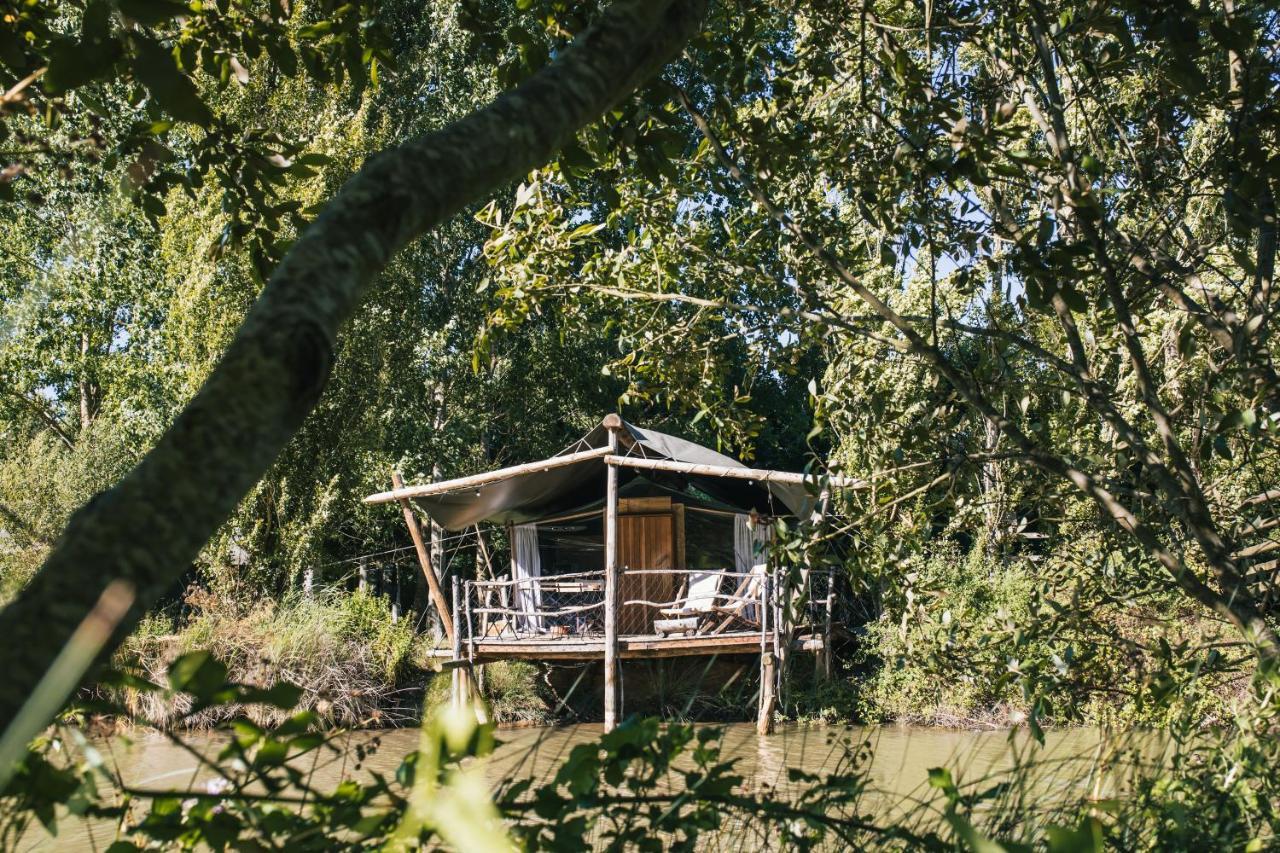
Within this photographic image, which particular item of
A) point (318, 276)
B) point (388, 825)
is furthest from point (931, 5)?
point (388, 825)

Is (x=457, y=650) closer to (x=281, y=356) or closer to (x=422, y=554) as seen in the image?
(x=422, y=554)

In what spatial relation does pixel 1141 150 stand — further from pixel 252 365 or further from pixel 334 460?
pixel 334 460

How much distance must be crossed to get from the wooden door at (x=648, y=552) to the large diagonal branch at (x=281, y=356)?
16.1 meters

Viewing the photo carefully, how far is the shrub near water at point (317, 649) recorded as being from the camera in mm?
14781

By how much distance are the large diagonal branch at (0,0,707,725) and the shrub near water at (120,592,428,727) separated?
13.2 m

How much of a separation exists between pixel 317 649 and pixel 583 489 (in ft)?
15.8

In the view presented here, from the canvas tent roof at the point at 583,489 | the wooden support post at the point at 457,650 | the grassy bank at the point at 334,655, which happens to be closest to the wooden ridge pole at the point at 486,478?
the canvas tent roof at the point at 583,489

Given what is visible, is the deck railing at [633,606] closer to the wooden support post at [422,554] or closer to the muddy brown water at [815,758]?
the wooden support post at [422,554]

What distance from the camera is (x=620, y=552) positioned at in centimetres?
1786

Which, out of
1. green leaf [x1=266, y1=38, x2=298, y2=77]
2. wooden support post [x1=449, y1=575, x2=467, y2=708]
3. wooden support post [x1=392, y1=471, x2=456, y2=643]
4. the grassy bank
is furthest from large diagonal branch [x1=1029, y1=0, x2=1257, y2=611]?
wooden support post [x1=449, y1=575, x2=467, y2=708]

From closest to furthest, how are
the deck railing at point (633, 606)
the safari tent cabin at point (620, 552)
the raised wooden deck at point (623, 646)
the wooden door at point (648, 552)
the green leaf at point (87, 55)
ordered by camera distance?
the green leaf at point (87, 55), the safari tent cabin at point (620, 552), the raised wooden deck at point (623, 646), the deck railing at point (633, 606), the wooden door at point (648, 552)

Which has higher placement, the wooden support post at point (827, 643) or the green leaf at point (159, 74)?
the green leaf at point (159, 74)

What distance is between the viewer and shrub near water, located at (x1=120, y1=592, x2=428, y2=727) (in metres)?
14.8

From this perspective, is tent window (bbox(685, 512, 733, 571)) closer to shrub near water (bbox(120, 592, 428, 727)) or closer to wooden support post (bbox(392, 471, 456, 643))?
wooden support post (bbox(392, 471, 456, 643))
